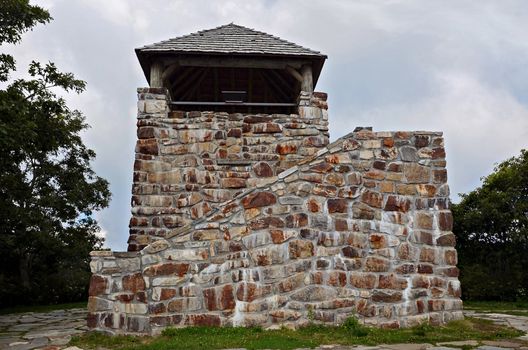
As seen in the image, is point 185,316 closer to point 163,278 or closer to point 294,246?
point 163,278

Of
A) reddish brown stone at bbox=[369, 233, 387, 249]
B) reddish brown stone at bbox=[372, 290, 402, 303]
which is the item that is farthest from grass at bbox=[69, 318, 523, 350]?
reddish brown stone at bbox=[369, 233, 387, 249]

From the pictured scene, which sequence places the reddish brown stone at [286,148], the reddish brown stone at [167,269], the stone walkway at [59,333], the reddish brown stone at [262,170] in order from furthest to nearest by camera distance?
the reddish brown stone at [286,148] < the reddish brown stone at [262,170] < the reddish brown stone at [167,269] < the stone walkway at [59,333]

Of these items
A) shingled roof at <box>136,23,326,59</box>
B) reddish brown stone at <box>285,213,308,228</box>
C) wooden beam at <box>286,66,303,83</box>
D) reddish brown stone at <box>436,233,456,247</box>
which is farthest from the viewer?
wooden beam at <box>286,66,303,83</box>

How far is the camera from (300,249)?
6.20 meters

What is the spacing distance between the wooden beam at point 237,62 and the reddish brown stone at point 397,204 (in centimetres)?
387

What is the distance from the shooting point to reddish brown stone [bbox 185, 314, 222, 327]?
5.91 meters

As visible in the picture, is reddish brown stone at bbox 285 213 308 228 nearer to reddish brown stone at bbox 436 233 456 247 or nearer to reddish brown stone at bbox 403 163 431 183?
reddish brown stone at bbox 403 163 431 183

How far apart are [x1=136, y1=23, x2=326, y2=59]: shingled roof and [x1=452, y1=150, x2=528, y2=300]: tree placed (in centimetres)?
656

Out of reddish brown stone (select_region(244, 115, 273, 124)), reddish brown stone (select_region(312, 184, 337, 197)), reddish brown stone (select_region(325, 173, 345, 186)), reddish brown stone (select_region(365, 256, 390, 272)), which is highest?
reddish brown stone (select_region(244, 115, 273, 124))

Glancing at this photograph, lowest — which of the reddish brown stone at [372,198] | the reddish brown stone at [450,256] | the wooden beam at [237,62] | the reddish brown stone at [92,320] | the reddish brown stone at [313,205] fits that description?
the reddish brown stone at [92,320]

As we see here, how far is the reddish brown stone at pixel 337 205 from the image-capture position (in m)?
6.41

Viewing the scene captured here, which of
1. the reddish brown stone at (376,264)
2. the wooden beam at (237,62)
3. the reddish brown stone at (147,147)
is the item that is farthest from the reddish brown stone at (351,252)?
the wooden beam at (237,62)

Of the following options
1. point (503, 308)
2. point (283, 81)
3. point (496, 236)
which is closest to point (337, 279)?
point (503, 308)

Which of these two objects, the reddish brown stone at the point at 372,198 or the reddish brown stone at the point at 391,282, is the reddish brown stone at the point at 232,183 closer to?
the reddish brown stone at the point at 372,198
